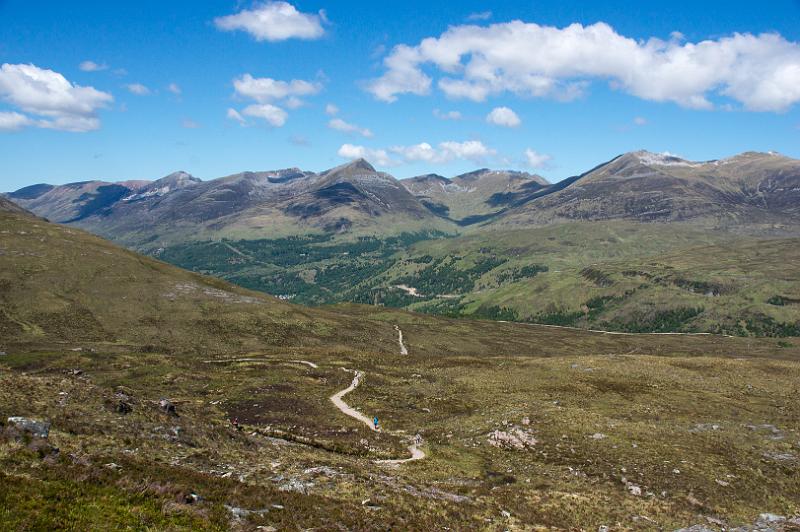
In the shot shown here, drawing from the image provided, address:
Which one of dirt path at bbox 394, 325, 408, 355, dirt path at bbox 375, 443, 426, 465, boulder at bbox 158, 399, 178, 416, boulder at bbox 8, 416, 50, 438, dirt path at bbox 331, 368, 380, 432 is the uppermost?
boulder at bbox 8, 416, 50, 438

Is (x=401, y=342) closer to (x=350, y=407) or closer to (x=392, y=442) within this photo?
(x=350, y=407)

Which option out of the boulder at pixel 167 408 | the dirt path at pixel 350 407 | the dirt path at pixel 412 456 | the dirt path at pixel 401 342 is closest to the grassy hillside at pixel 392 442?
the boulder at pixel 167 408

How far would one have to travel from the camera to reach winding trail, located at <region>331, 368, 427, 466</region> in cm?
4806

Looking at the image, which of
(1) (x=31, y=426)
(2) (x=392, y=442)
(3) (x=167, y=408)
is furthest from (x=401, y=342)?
(1) (x=31, y=426)

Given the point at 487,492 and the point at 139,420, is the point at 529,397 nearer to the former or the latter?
the point at 487,492

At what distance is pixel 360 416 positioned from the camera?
64812mm

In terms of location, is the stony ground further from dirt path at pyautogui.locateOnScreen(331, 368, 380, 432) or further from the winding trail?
dirt path at pyautogui.locateOnScreen(331, 368, 380, 432)

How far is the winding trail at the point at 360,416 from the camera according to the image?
48.1 metres

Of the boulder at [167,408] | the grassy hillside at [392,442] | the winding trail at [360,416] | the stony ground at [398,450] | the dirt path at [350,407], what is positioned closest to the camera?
the stony ground at [398,450]

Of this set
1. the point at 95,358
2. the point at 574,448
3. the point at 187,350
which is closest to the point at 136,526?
the point at 574,448

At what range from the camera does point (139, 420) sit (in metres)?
41.6

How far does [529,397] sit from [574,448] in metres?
21.8

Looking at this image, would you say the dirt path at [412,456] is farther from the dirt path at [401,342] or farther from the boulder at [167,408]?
the dirt path at [401,342]

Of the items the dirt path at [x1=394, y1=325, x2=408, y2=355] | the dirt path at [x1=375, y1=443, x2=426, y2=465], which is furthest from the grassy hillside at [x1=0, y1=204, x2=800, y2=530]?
the dirt path at [x1=394, y1=325, x2=408, y2=355]
